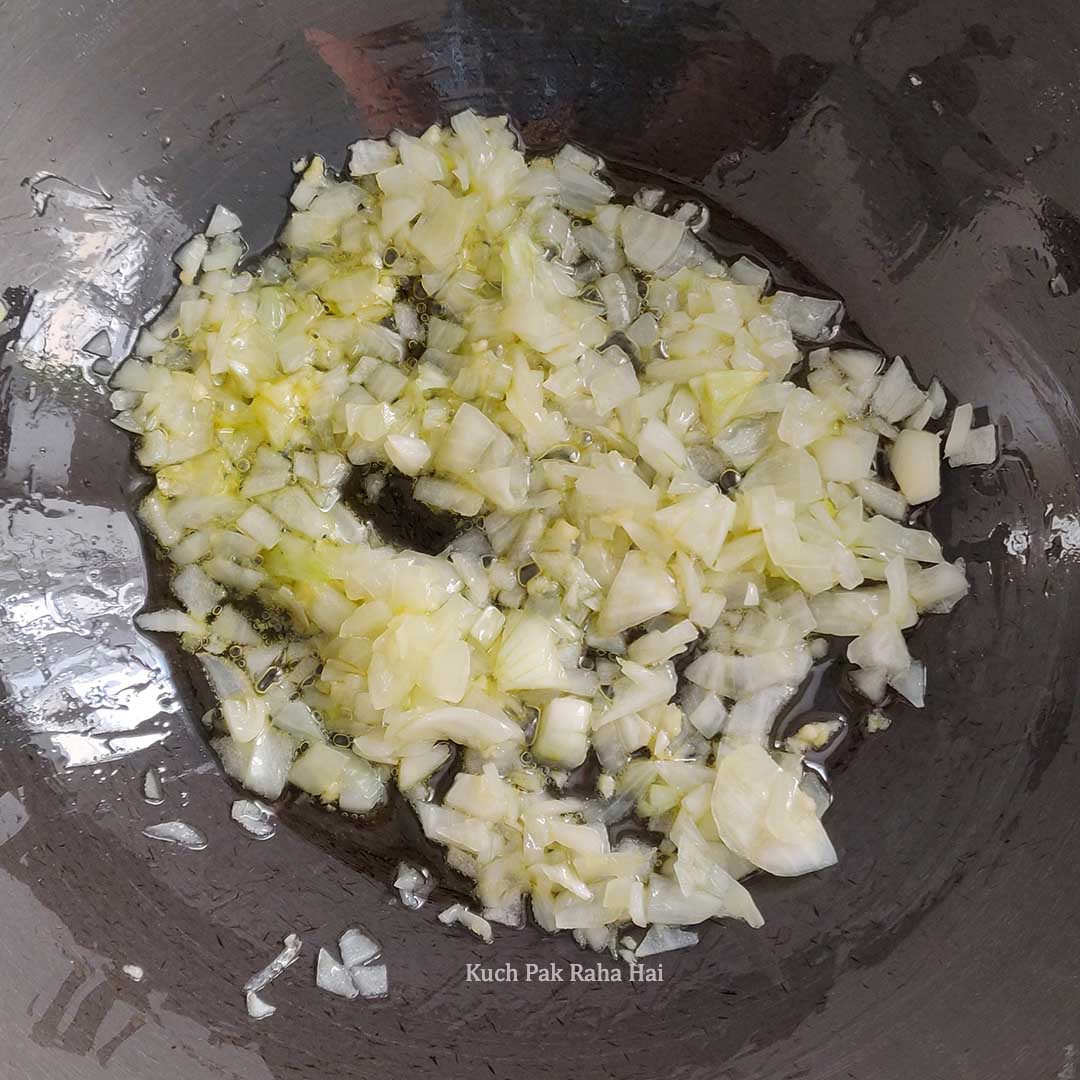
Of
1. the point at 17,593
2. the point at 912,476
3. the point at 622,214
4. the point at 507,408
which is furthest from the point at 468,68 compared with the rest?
the point at 17,593

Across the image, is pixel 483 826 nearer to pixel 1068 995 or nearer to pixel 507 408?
pixel 507 408

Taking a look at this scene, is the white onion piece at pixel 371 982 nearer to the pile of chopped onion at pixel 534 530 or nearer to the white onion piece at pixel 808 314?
the pile of chopped onion at pixel 534 530

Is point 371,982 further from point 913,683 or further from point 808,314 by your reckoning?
point 808,314

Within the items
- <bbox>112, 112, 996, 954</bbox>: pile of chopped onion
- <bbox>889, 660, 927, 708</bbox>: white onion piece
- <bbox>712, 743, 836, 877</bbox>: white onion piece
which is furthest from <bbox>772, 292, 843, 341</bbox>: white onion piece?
<bbox>712, 743, 836, 877</bbox>: white onion piece

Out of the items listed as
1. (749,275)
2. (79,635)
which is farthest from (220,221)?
(749,275)

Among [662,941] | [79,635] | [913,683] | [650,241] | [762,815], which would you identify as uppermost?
[650,241]

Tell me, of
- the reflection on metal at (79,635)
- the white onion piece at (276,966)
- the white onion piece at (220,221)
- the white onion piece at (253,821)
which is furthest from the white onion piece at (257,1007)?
the white onion piece at (220,221)
